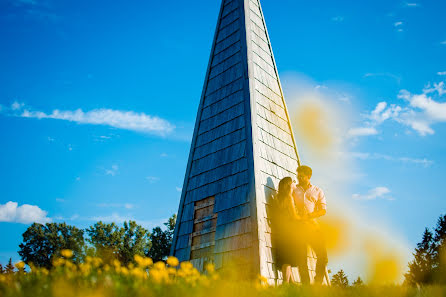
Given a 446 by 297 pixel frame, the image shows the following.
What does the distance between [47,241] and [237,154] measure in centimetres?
5235

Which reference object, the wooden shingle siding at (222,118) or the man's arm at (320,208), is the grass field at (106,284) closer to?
the man's arm at (320,208)

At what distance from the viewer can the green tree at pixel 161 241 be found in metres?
39.9

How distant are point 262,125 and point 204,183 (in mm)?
2259

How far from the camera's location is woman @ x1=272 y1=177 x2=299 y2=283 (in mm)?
7301

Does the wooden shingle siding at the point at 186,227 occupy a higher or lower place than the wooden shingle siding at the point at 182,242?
higher

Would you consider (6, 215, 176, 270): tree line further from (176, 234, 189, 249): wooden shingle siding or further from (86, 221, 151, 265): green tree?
(176, 234, 189, 249): wooden shingle siding

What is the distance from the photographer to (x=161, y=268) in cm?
348

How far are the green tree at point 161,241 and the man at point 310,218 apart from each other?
113ft

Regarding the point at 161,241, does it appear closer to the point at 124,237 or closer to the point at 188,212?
the point at 124,237

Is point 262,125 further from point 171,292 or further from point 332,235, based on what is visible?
point 171,292

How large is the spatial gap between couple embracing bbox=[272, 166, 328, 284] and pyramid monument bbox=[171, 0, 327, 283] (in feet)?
1.04

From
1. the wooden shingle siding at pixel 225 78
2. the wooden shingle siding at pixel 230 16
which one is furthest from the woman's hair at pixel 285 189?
the wooden shingle siding at pixel 230 16

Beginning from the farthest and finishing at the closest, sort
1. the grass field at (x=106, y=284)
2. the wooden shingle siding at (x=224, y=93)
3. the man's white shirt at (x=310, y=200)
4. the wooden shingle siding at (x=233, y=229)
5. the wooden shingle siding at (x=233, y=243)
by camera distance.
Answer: the wooden shingle siding at (x=224, y=93) → the wooden shingle siding at (x=233, y=229) → the wooden shingle siding at (x=233, y=243) → the man's white shirt at (x=310, y=200) → the grass field at (x=106, y=284)

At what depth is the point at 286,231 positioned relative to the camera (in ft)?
25.3
